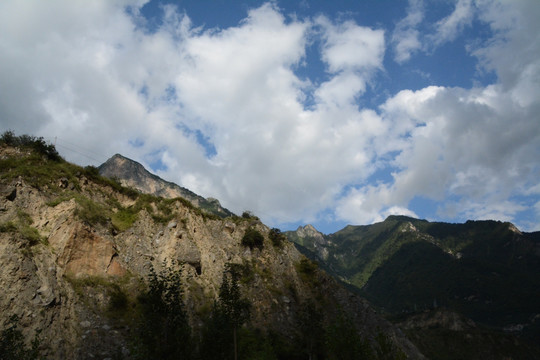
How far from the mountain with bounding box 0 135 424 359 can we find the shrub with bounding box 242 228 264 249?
24 centimetres

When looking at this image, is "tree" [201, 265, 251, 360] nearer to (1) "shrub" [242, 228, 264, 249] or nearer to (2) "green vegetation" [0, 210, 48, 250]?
(2) "green vegetation" [0, 210, 48, 250]

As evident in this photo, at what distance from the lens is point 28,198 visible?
120 feet

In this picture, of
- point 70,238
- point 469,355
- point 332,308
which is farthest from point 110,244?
point 469,355

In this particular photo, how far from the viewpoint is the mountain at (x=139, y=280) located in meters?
25.3

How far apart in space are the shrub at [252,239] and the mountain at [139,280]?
24 cm

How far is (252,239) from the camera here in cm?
5831

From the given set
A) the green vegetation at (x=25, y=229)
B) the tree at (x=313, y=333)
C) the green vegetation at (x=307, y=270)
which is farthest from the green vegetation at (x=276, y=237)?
the green vegetation at (x=25, y=229)

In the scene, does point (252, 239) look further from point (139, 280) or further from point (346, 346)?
point (346, 346)

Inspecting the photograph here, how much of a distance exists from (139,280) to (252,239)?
25.1 meters

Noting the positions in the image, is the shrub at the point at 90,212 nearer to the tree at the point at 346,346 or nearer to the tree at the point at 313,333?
the tree at the point at 313,333

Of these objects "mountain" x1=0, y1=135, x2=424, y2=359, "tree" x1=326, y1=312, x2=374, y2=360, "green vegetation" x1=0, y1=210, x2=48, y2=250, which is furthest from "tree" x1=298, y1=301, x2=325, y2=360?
"green vegetation" x1=0, y1=210, x2=48, y2=250

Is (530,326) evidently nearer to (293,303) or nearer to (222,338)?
(293,303)

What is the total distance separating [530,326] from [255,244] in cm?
18267

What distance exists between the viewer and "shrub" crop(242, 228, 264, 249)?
58000mm
